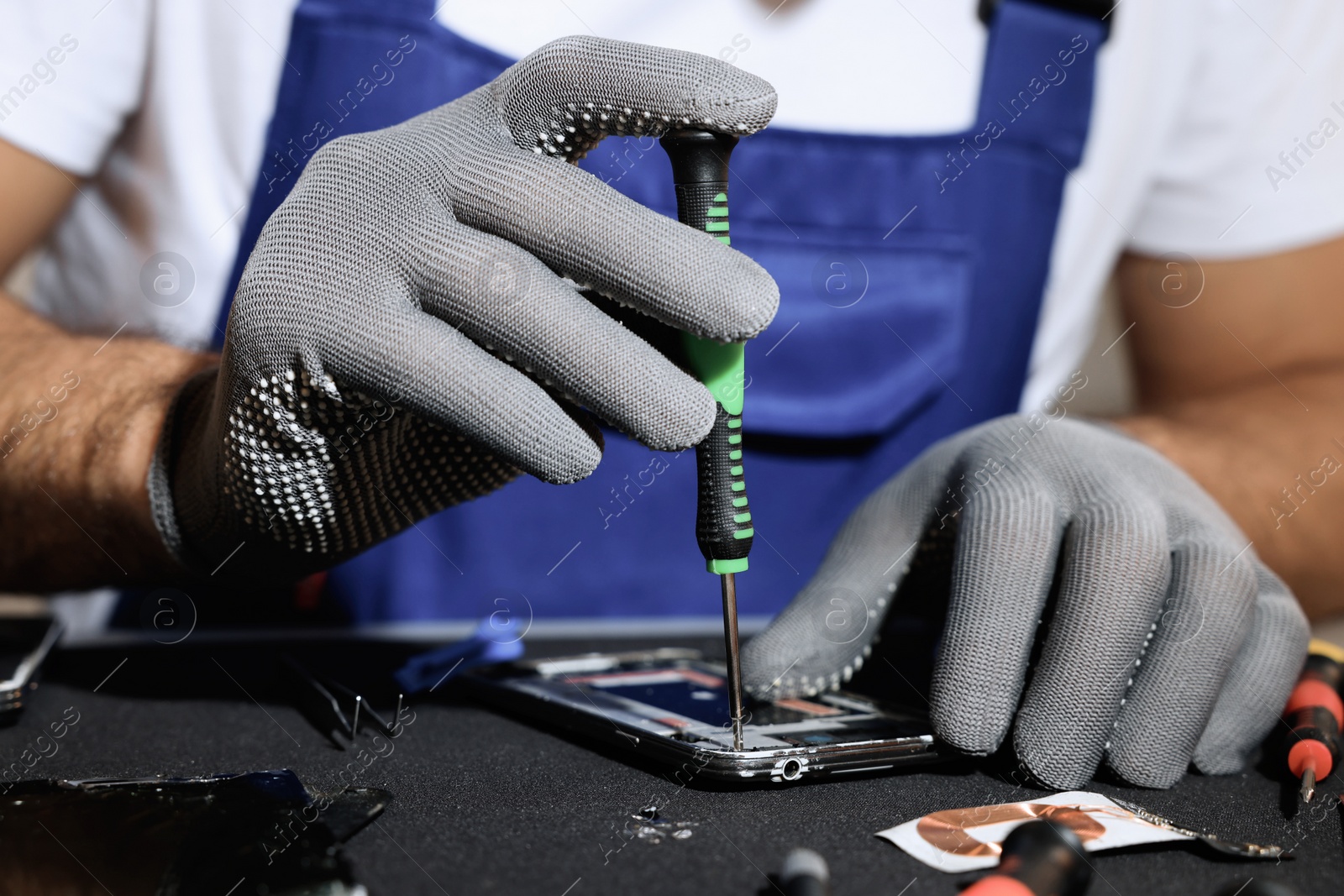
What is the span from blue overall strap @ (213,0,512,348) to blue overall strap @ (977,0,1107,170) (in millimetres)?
455

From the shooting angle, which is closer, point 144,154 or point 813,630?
point 813,630

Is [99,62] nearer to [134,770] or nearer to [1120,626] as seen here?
[134,770]

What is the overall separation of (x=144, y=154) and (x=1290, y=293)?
118 cm

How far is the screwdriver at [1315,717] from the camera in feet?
1.54

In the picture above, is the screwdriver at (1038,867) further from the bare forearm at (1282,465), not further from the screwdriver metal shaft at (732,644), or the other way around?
the bare forearm at (1282,465)

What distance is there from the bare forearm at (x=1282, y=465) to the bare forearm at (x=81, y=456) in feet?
2.71

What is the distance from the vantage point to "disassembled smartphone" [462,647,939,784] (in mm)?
431

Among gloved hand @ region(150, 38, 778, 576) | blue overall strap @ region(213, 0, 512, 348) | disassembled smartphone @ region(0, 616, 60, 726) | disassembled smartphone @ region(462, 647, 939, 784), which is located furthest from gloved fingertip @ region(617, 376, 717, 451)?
blue overall strap @ region(213, 0, 512, 348)

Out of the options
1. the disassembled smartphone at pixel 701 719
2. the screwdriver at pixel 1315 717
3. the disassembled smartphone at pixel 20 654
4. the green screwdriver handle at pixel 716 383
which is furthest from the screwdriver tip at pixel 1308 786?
the disassembled smartphone at pixel 20 654

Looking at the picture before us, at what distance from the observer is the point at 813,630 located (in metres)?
0.56

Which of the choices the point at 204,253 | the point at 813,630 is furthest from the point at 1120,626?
the point at 204,253

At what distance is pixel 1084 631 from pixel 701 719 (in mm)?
189

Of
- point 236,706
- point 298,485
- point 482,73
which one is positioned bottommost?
point 236,706

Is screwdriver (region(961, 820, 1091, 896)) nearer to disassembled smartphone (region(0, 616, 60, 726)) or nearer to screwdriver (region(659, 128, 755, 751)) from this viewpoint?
screwdriver (region(659, 128, 755, 751))
